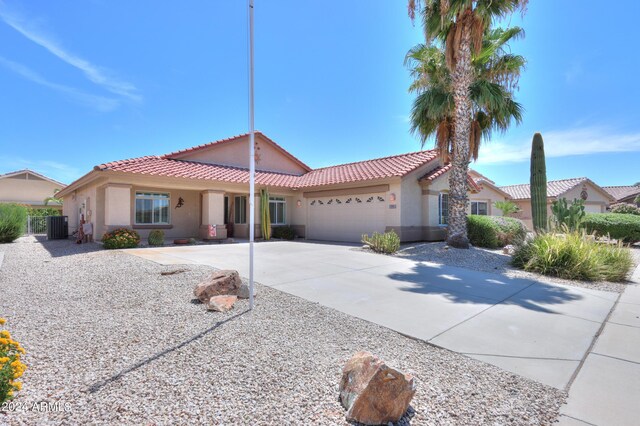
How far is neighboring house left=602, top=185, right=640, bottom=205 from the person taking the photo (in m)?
44.2

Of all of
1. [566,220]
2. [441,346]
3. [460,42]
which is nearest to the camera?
[441,346]

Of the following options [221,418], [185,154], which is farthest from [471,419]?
[185,154]

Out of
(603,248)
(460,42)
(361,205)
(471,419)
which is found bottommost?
(471,419)

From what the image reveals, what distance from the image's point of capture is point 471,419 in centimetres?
300

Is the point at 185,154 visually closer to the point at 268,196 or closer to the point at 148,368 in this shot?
the point at 268,196

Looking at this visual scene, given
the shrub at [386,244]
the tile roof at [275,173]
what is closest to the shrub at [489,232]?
the tile roof at [275,173]

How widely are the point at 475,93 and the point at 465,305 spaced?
11130mm

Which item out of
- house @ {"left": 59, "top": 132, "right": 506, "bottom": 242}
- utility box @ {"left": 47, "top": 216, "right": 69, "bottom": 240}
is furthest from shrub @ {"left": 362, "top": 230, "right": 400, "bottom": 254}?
utility box @ {"left": 47, "top": 216, "right": 69, "bottom": 240}

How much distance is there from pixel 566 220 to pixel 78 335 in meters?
17.0

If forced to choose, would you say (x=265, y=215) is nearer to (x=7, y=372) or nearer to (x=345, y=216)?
(x=345, y=216)

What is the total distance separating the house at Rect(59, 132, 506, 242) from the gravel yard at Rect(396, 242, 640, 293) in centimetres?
302

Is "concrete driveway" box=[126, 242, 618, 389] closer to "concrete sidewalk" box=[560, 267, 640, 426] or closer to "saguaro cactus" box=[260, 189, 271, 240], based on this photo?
"concrete sidewalk" box=[560, 267, 640, 426]

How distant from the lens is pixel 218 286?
6570 mm

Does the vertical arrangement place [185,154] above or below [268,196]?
above
